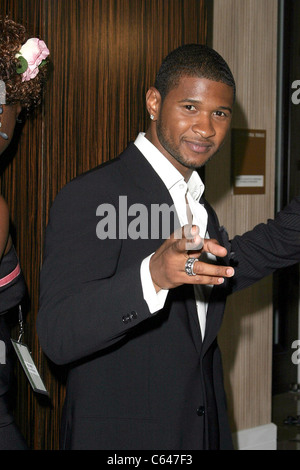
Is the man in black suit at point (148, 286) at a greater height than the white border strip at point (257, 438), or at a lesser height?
greater

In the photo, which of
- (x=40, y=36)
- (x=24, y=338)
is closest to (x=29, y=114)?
(x=40, y=36)

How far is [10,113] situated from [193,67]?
53 centimetres

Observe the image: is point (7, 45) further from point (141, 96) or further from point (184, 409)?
point (184, 409)

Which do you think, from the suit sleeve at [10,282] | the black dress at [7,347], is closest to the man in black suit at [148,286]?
the black dress at [7,347]

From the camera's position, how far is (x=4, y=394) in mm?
1810

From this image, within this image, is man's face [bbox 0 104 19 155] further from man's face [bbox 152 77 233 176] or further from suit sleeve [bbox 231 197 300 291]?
suit sleeve [bbox 231 197 300 291]

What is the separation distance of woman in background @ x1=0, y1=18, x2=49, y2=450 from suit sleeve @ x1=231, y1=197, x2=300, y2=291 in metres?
0.70

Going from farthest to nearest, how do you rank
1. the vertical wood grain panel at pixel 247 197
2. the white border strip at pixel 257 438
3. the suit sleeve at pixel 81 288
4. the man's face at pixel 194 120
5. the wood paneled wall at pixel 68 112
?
the white border strip at pixel 257 438, the vertical wood grain panel at pixel 247 197, the wood paneled wall at pixel 68 112, the man's face at pixel 194 120, the suit sleeve at pixel 81 288

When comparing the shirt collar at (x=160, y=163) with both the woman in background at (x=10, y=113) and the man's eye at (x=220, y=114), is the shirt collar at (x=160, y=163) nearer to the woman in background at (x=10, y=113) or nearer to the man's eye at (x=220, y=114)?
the man's eye at (x=220, y=114)

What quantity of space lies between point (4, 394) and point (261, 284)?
89.3 inches

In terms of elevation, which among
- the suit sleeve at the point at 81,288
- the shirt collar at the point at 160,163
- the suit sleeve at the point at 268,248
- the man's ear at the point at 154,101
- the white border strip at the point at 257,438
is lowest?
the white border strip at the point at 257,438

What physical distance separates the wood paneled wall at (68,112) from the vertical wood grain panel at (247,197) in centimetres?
131

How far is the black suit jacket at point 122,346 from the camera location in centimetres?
143

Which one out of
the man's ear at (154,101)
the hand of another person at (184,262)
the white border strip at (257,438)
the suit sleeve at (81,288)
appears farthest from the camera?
the white border strip at (257,438)
